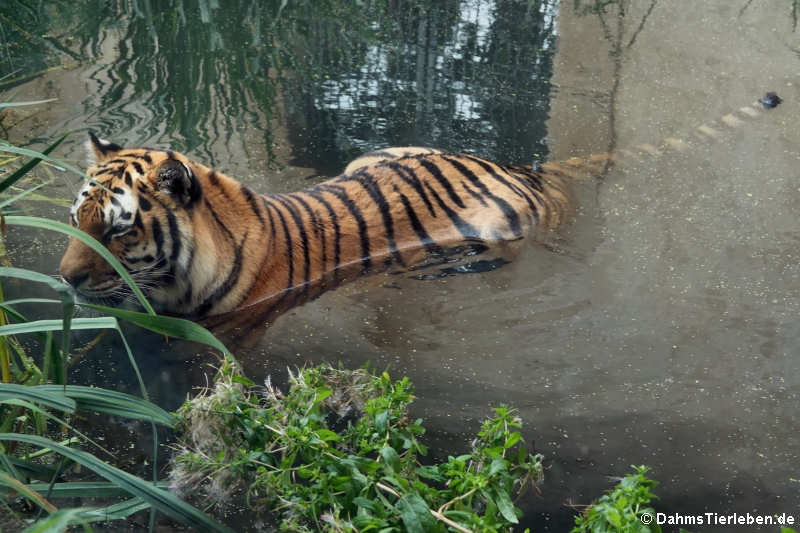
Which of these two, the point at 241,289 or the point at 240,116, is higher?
the point at 240,116

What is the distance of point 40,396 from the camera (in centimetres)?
166

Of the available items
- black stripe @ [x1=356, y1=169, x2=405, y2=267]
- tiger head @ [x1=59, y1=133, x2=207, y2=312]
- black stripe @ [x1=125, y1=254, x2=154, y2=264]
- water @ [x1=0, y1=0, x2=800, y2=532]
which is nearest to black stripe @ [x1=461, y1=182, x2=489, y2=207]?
water @ [x1=0, y1=0, x2=800, y2=532]

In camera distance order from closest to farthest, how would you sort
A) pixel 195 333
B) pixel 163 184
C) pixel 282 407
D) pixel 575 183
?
1. pixel 195 333
2. pixel 282 407
3. pixel 163 184
4. pixel 575 183

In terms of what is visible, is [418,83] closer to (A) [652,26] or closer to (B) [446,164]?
(B) [446,164]

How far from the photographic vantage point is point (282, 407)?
2.07 meters

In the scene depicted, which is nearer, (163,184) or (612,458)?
(612,458)

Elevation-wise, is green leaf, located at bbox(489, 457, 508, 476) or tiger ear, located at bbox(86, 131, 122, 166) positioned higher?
tiger ear, located at bbox(86, 131, 122, 166)

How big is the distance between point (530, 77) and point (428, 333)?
10.8ft

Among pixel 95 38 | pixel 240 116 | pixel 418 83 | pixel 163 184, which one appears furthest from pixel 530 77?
pixel 163 184

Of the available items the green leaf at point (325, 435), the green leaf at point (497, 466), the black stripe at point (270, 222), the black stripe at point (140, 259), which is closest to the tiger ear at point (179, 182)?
the black stripe at point (140, 259)

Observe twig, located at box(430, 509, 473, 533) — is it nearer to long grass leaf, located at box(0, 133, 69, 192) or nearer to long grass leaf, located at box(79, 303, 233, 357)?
long grass leaf, located at box(79, 303, 233, 357)

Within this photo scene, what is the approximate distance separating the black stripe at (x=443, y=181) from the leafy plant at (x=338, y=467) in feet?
6.64

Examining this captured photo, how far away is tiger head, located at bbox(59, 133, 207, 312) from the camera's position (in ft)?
10.3

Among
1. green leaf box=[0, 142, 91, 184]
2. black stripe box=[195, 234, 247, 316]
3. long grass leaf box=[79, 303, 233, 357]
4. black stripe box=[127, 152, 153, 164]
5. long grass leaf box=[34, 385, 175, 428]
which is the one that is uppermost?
green leaf box=[0, 142, 91, 184]
